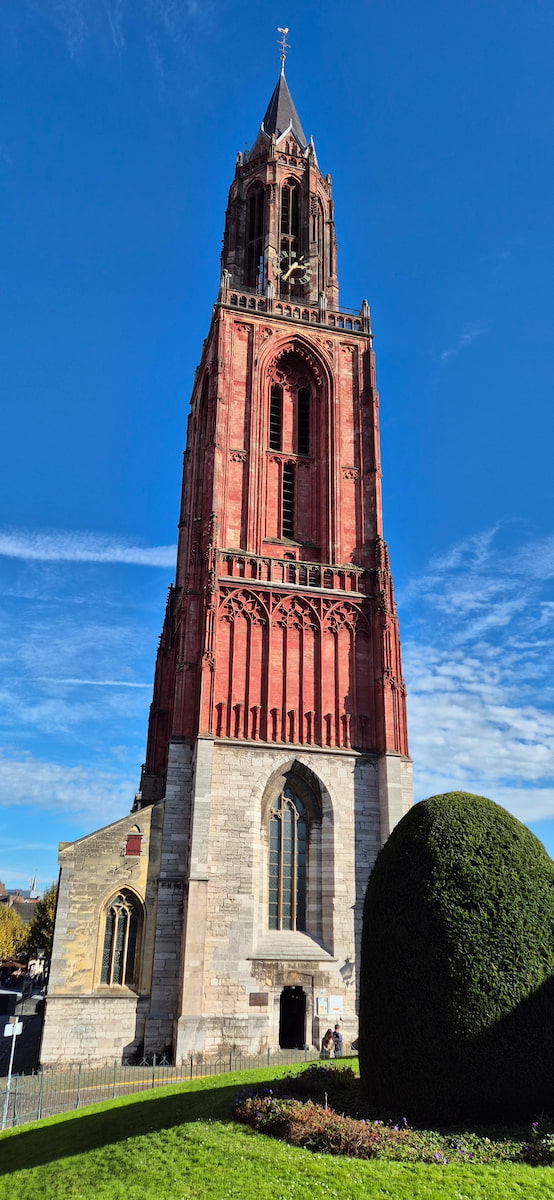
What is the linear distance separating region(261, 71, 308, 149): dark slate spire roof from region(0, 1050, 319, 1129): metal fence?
44.5 metres

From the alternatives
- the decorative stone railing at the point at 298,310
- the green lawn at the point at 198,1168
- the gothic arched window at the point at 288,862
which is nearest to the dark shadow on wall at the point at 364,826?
the gothic arched window at the point at 288,862

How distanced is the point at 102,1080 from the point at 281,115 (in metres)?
48.4

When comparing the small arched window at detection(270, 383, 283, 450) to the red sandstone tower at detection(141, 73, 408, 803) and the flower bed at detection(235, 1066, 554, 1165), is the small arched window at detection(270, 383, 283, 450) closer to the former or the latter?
the red sandstone tower at detection(141, 73, 408, 803)

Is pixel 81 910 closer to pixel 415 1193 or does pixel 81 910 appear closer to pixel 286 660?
pixel 286 660

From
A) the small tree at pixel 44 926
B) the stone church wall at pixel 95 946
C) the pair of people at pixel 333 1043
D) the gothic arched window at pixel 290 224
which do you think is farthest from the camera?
the small tree at pixel 44 926

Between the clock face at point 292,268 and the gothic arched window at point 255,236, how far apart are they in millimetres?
939

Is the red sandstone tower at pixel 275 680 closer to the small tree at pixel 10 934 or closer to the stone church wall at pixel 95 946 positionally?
the stone church wall at pixel 95 946

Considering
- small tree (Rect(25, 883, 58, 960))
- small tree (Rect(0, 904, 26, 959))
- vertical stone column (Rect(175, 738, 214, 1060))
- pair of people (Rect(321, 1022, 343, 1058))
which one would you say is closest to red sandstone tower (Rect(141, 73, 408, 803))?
vertical stone column (Rect(175, 738, 214, 1060))

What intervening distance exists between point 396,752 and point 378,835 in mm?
2984

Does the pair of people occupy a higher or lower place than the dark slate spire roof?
lower

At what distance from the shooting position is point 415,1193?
958cm

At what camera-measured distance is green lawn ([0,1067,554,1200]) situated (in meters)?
9.76

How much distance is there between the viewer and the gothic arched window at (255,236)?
41.2 metres

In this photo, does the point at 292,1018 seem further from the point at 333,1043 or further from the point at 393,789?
the point at 393,789
